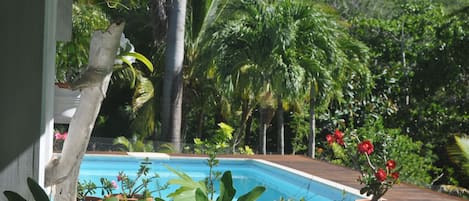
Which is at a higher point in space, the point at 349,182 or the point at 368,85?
the point at 368,85

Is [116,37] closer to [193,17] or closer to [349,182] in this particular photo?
[349,182]

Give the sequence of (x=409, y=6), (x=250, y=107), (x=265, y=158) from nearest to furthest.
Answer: (x=265, y=158), (x=250, y=107), (x=409, y=6)

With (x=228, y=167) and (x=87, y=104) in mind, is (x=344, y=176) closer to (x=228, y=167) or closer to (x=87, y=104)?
(x=228, y=167)

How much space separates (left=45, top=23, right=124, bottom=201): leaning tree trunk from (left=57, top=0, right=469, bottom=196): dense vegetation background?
333 inches

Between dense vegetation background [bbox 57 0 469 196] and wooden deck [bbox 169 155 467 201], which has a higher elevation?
dense vegetation background [bbox 57 0 469 196]

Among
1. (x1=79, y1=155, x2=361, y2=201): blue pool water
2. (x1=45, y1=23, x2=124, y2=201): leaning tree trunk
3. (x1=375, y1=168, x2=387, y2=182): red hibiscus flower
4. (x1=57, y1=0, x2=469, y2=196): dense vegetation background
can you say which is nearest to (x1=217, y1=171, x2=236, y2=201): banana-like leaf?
(x1=45, y1=23, x2=124, y2=201): leaning tree trunk

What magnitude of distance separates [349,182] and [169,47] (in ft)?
17.3

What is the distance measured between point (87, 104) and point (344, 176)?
6977mm

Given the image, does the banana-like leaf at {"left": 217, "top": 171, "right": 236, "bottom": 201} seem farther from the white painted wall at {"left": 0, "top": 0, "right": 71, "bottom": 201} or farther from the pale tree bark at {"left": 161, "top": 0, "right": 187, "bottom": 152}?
the pale tree bark at {"left": 161, "top": 0, "right": 187, "bottom": 152}

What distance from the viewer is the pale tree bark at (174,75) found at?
1240 cm

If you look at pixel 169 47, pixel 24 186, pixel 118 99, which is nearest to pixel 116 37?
pixel 24 186

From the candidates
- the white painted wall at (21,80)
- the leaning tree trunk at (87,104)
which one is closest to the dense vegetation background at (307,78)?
the leaning tree trunk at (87,104)

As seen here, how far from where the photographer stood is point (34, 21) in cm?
205

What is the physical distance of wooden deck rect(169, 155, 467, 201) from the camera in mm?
7680
